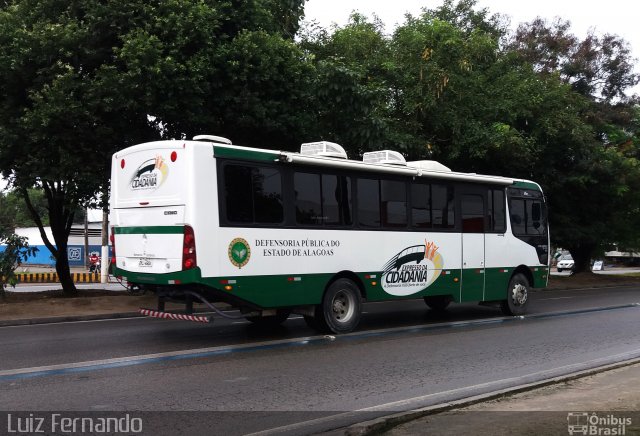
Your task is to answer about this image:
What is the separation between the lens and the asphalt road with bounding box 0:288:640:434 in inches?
252

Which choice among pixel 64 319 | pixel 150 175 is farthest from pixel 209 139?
pixel 64 319

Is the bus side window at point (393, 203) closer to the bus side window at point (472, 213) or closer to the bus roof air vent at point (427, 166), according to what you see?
the bus roof air vent at point (427, 166)

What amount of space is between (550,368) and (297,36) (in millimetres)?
15244

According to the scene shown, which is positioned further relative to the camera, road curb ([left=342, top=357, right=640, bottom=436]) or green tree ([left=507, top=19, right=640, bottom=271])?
green tree ([left=507, top=19, right=640, bottom=271])

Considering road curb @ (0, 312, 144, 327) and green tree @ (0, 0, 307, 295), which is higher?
green tree @ (0, 0, 307, 295)

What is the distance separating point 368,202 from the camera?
1219 cm

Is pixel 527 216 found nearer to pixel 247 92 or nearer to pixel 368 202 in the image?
pixel 368 202

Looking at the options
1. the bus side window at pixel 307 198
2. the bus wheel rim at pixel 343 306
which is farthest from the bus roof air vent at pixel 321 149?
the bus wheel rim at pixel 343 306

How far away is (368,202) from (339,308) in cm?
213

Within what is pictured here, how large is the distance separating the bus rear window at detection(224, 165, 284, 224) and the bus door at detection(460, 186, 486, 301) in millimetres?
5131

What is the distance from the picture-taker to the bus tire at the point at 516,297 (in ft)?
49.4

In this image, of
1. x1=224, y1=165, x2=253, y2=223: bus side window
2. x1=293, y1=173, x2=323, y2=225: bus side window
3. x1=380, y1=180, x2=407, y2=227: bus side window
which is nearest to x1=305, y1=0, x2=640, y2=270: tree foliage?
x1=380, y1=180, x2=407, y2=227: bus side window

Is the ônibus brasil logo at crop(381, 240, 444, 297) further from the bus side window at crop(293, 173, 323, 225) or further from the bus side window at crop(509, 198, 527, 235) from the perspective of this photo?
the bus side window at crop(509, 198, 527, 235)

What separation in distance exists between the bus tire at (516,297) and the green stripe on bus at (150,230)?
28.4 feet
